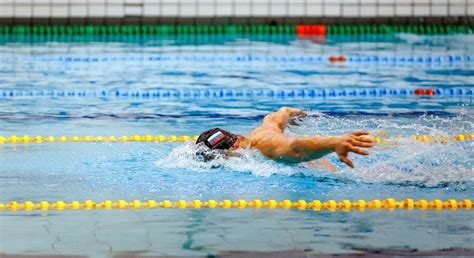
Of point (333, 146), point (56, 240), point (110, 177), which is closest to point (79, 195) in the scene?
point (110, 177)

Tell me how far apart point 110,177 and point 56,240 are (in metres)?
1.53

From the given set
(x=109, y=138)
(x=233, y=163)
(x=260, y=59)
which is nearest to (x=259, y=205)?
(x=233, y=163)

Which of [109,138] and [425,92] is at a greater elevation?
[425,92]

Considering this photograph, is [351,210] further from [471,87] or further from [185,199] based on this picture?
[471,87]

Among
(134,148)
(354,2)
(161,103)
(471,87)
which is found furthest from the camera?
(354,2)

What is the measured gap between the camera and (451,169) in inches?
221

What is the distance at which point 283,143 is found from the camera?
17.5 feet

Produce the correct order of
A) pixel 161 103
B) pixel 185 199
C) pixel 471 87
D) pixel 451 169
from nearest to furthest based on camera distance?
pixel 185 199, pixel 451 169, pixel 161 103, pixel 471 87

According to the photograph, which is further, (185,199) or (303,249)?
(185,199)

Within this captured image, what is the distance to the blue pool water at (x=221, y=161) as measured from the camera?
13.9 feet

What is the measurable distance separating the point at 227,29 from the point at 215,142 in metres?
9.20

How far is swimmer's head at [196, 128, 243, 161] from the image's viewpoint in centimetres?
568

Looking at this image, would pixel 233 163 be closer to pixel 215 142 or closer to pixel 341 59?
pixel 215 142

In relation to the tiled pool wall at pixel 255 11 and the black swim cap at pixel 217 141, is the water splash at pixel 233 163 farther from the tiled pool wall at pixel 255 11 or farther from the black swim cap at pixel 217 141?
the tiled pool wall at pixel 255 11
